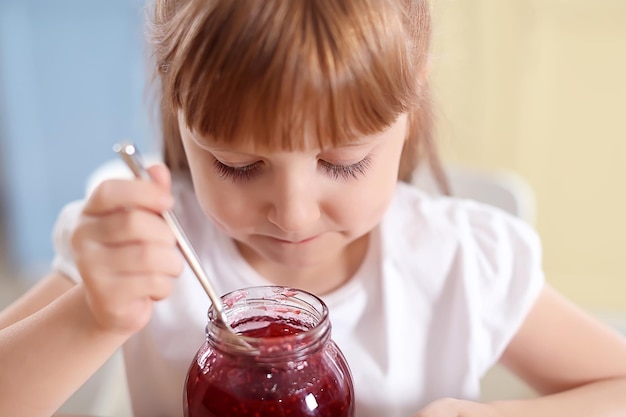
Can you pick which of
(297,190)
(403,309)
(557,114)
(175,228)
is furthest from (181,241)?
(557,114)

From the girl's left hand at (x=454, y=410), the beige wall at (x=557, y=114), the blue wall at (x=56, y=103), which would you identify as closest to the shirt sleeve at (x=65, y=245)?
the girl's left hand at (x=454, y=410)

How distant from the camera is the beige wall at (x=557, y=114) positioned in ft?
6.77

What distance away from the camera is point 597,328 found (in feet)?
2.74

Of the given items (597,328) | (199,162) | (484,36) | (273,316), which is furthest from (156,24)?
(484,36)

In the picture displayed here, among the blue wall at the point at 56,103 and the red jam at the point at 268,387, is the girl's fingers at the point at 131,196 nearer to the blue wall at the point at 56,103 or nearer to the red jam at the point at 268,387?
the red jam at the point at 268,387

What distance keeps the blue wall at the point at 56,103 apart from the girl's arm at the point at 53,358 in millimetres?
1448

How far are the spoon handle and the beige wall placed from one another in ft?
4.92

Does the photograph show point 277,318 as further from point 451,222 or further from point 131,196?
point 451,222

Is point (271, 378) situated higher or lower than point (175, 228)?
lower

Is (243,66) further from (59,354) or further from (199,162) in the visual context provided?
(59,354)

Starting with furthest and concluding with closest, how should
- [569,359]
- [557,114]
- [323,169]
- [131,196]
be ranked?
[557,114]
[569,359]
[323,169]
[131,196]

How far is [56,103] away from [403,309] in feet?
5.28

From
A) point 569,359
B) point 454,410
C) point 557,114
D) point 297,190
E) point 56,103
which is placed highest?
point 297,190

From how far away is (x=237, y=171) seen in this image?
65 cm
